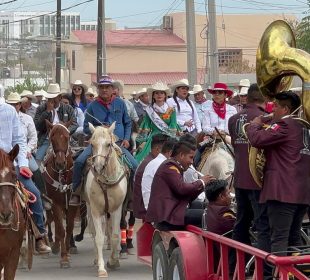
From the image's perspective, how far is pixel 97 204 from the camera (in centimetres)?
1540

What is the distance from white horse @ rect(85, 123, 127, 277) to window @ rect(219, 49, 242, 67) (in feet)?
219

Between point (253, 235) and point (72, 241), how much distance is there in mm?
6969

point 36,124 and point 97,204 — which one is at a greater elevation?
point 36,124

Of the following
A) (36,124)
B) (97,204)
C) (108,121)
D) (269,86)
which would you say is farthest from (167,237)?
(36,124)

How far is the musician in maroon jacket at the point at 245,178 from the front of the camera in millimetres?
10359

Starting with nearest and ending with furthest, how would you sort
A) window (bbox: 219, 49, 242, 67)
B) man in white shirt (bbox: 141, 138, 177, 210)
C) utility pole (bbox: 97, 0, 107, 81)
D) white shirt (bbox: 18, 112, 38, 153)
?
man in white shirt (bbox: 141, 138, 177, 210)
white shirt (bbox: 18, 112, 38, 153)
utility pole (bbox: 97, 0, 107, 81)
window (bbox: 219, 49, 242, 67)

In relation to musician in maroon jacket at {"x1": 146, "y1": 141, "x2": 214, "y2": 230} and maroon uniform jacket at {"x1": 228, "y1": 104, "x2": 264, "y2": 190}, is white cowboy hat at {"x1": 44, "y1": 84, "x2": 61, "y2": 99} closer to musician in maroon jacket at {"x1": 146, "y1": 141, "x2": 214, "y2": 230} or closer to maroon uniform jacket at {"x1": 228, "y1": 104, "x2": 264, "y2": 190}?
musician in maroon jacket at {"x1": 146, "y1": 141, "x2": 214, "y2": 230}

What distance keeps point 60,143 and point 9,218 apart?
16.4ft

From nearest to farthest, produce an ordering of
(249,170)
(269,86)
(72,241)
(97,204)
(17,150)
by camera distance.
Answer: (269,86) < (249,170) < (17,150) < (97,204) < (72,241)

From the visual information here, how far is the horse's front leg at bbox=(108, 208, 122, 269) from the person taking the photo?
50.0ft

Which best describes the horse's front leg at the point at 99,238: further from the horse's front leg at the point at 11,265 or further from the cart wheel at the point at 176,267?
the cart wheel at the point at 176,267

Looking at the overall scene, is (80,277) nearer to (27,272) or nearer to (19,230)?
(27,272)

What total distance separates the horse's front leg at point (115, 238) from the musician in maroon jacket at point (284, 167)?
19.5 ft

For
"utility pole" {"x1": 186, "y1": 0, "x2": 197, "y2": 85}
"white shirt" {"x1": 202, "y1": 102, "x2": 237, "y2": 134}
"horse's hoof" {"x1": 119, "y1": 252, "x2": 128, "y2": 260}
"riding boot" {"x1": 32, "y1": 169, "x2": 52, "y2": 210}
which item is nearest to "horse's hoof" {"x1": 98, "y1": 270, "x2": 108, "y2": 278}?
"horse's hoof" {"x1": 119, "y1": 252, "x2": 128, "y2": 260}
